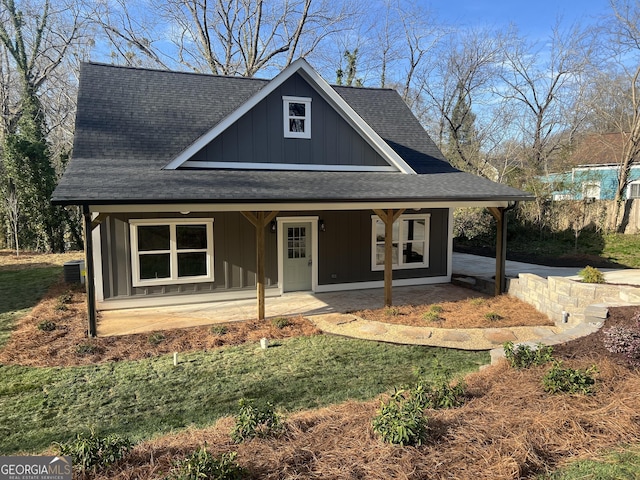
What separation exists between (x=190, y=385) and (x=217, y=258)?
4973 millimetres

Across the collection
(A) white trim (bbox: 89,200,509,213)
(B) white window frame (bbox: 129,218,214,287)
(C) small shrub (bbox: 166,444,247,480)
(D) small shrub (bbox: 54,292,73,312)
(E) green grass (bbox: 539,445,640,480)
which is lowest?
(D) small shrub (bbox: 54,292,73,312)

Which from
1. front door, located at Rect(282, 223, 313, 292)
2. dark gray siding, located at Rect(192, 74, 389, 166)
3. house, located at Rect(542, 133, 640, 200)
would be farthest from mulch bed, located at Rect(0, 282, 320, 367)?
house, located at Rect(542, 133, 640, 200)

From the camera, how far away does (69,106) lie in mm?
25750

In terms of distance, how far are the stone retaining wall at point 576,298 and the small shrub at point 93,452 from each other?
7.16 metres

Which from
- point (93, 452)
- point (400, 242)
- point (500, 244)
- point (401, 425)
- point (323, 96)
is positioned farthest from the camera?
point (400, 242)

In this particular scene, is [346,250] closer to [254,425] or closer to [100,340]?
[100,340]

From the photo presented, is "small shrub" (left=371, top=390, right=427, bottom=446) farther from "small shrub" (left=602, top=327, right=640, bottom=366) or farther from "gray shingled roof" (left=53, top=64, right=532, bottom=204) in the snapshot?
"gray shingled roof" (left=53, top=64, right=532, bottom=204)

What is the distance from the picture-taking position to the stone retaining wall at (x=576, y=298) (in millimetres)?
7376

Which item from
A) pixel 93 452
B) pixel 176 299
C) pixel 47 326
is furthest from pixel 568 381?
pixel 47 326

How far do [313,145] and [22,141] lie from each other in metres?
12.8

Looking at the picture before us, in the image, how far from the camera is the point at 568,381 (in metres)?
4.37

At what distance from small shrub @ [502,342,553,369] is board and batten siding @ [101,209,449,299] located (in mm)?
6304

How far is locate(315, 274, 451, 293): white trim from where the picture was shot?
11.3 m

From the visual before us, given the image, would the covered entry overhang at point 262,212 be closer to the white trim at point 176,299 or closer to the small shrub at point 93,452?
the white trim at point 176,299
